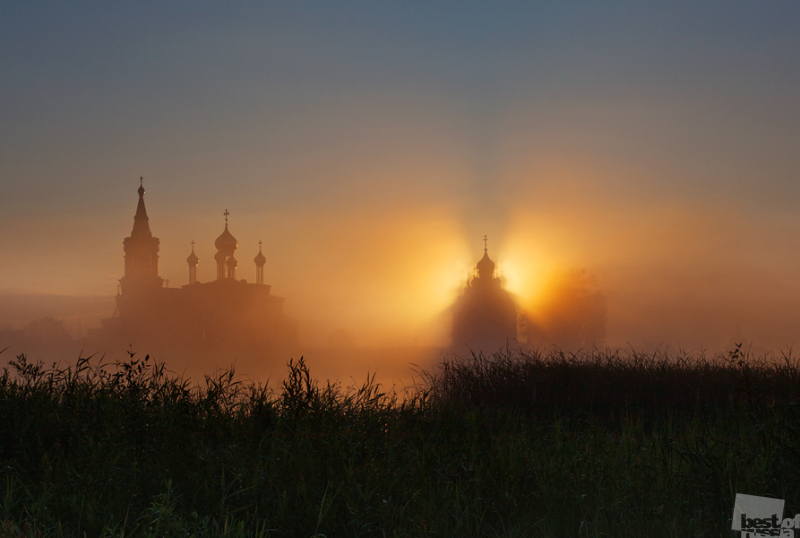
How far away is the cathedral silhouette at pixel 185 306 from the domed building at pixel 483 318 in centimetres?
1931

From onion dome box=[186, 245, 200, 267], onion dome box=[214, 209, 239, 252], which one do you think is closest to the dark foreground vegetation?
onion dome box=[214, 209, 239, 252]

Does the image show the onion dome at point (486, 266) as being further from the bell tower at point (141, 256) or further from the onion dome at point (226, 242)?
the bell tower at point (141, 256)

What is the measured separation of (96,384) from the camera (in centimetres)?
671

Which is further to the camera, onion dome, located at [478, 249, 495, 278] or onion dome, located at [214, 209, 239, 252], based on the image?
onion dome, located at [478, 249, 495, 278]

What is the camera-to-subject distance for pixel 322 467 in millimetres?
4602

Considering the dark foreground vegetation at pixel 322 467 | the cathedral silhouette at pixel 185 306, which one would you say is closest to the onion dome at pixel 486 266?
the cathedral silhouette at pixel 185 306

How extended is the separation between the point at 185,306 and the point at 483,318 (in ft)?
94.2

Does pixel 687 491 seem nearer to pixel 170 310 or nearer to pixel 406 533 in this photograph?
pixel 406 533

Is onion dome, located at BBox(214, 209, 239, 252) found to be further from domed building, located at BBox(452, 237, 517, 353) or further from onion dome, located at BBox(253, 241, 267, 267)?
domed building, located at BBox(452, 237, 517, 353)

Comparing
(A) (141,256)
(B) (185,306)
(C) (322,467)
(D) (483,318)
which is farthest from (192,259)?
(C) (322,467)

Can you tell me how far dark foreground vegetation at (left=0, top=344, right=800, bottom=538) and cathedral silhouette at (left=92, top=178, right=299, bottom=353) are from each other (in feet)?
175

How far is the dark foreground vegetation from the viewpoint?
4039mm

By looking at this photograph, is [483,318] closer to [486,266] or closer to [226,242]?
[486,266]

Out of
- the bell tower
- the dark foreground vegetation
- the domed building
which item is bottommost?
the dark foreground vegetation
